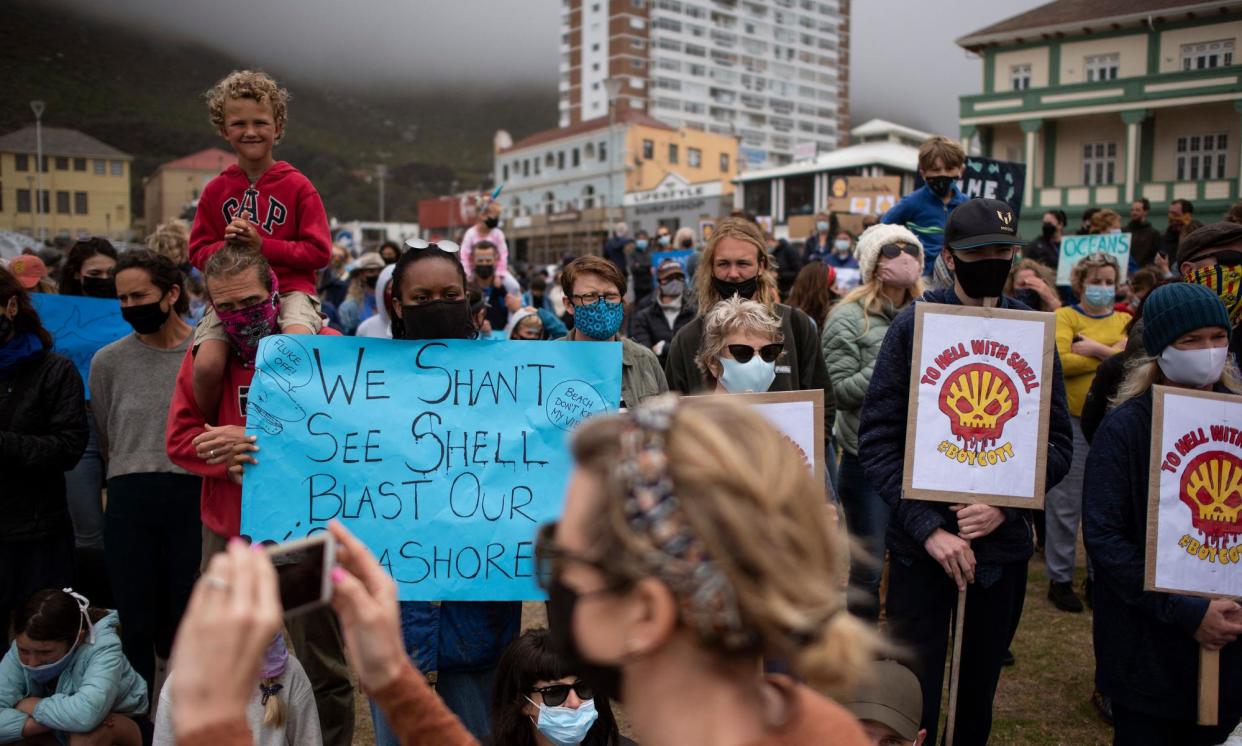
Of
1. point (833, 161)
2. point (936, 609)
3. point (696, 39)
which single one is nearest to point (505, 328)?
point (936, 609)

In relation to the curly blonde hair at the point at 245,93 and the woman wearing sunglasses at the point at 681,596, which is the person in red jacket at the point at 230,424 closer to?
the curly blonde hair at the point at 245,93

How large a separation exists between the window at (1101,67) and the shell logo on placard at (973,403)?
135 ft

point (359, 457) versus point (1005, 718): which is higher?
point (359, 457)

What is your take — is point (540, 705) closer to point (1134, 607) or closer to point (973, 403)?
point (973, 403)

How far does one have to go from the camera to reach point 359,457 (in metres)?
3.32

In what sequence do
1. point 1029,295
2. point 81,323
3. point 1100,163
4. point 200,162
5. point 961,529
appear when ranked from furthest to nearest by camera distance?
point 200,162
point 1100,163
point 1029,295
point 81,323
point 961,529

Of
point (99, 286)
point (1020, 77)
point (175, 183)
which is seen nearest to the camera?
point (99, 286)

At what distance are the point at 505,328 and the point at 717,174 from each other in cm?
7656

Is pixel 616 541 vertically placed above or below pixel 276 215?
below

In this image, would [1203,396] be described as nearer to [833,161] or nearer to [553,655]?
[553,655]

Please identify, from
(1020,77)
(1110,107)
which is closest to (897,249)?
(1110,107)

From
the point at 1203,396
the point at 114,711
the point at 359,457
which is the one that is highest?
the point at 1203,396

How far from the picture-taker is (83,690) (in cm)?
381

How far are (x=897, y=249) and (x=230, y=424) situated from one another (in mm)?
3690
